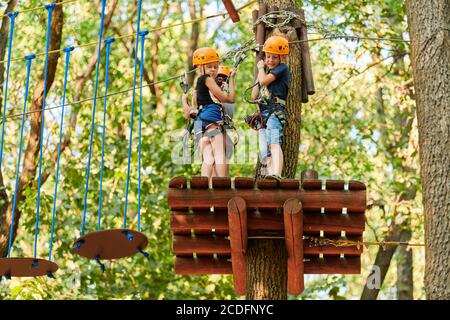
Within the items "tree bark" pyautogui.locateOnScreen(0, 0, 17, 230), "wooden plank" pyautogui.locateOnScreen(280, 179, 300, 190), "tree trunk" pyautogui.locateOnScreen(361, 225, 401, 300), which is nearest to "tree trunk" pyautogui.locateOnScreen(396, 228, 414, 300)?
"tree trunk" pyautogui.locateOnScreen(361, 225, 401, 300)

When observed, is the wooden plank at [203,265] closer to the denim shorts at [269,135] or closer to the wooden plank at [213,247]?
the wooden plank at [213,247]

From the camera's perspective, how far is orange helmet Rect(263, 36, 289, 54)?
7.73 meters

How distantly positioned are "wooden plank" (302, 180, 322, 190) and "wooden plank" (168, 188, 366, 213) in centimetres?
2

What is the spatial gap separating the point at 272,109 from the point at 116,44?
895 cm

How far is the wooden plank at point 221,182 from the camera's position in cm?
700

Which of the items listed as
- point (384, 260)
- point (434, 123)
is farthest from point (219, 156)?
point (384, 260)

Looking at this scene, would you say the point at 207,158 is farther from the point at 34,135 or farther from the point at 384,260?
the point at 384,260

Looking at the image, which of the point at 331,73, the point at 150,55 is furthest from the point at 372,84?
the point at 150,55

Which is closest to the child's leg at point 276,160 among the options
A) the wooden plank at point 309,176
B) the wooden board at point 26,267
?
the wooden plank at point 309,176

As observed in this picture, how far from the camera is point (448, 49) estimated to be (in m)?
7.26

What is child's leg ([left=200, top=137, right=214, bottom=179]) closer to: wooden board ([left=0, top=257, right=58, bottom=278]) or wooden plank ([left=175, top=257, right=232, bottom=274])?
wooden plank ([left=175, top=257, right=232, bottom=274])

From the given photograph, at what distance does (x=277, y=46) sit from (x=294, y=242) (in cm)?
142

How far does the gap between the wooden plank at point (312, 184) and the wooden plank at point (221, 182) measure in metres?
0.48

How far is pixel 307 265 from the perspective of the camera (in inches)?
Answer: 298
